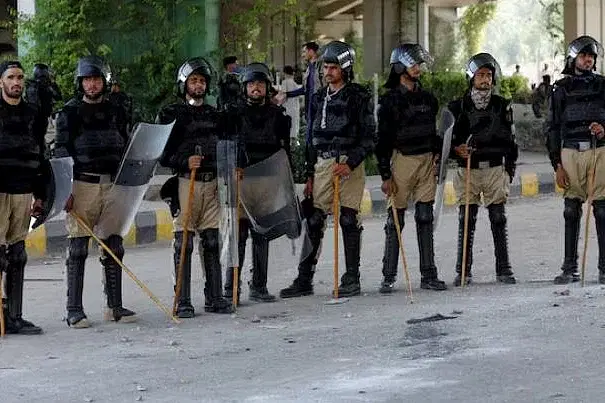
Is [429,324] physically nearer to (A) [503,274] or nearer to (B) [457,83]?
(A) [503,274]

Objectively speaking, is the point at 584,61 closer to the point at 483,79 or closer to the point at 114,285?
the point at 483,79

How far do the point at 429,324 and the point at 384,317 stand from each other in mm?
487

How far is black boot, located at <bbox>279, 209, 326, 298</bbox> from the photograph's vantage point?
1049cm

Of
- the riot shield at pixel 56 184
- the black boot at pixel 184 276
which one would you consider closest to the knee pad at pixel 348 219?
the black boot at pixel 184 276

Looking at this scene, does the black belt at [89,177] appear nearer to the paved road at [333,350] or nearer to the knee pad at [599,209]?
the paved road at [333,350]

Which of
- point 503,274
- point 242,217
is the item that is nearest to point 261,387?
point 242,217

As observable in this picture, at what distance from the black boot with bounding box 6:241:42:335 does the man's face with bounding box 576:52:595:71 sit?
4147mm

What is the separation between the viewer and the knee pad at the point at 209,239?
9.80 m

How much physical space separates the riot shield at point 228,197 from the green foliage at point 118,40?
9.30 meters

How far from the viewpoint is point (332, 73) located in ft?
33.5

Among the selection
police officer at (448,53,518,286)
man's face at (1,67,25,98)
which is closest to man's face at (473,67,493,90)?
police officer at (448,53,518,286)

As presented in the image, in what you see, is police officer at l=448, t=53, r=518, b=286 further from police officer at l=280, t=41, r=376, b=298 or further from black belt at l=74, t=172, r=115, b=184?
black belt at l=74, t=172, r=115, b=184

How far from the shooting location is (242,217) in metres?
10.3

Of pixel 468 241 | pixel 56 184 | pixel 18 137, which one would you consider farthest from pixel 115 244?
pixel 468 241
